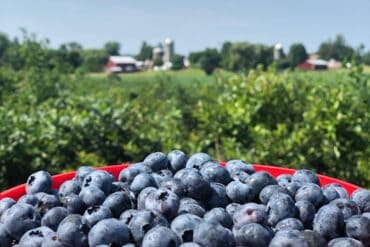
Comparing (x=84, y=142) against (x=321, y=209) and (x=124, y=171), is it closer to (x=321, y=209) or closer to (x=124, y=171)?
(x=124, y=171)

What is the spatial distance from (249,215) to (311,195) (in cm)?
17

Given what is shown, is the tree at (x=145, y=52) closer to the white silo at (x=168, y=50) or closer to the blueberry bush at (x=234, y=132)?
the white silo at (x=168, y=50)

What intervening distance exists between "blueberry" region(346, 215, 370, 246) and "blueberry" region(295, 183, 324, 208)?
9 cm

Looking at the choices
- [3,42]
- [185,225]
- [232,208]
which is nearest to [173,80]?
[3,42]

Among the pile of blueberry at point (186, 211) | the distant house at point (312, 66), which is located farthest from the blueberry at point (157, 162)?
the distant house at point (312, 66)

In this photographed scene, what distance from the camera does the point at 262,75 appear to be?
411cm

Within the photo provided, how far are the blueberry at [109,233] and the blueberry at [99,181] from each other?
0.16 m

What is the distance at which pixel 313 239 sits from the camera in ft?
2.80

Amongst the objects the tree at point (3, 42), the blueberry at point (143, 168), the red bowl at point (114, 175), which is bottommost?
the red bowl at point (114, 175)

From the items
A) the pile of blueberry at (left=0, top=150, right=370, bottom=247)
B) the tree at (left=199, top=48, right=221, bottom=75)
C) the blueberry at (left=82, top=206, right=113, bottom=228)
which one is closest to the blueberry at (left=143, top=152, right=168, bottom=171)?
the pile of blueberry at (left=0, top=150, right=370, bottom=247)

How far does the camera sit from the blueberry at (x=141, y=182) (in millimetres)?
1056

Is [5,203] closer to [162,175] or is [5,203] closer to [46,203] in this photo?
[46,203]

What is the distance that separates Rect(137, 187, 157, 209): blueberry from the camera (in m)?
0.99

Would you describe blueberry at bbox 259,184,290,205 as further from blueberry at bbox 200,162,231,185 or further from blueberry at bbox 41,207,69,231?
blueberry at bbox 41,207,69,231
